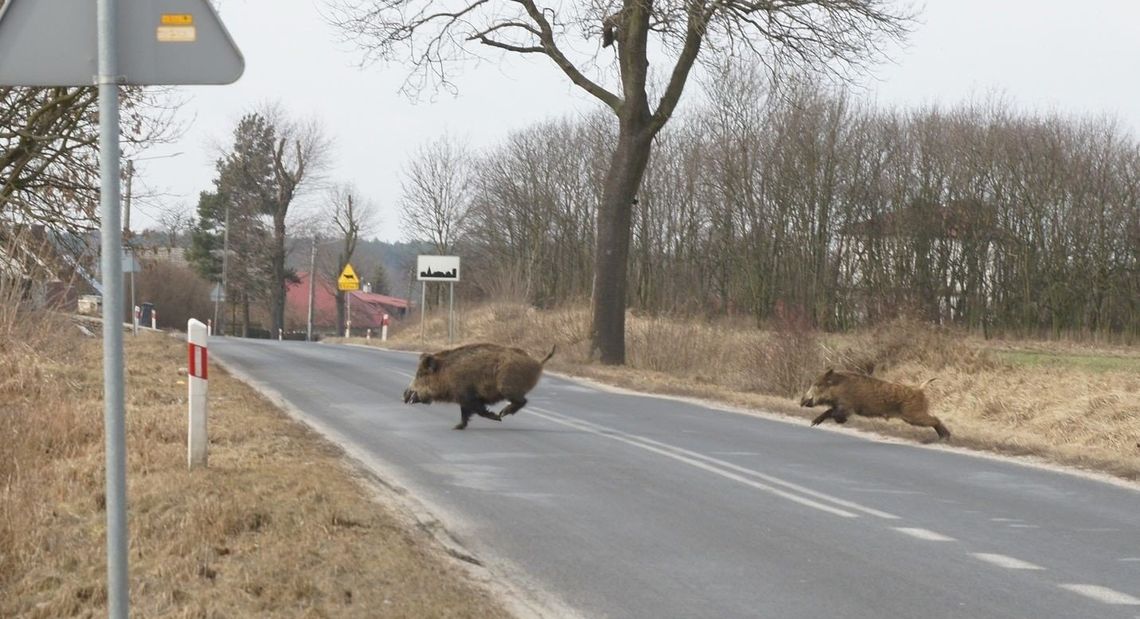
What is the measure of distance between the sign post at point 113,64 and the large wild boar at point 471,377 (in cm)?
1041

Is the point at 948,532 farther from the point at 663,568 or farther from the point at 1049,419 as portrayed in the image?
the point at 1049,419

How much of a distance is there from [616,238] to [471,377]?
1398 centimetres

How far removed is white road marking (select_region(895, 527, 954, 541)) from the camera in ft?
28.3

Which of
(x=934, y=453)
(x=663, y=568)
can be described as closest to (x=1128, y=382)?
(x=934, y=453)

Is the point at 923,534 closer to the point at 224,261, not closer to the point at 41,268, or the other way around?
the point at 41,268

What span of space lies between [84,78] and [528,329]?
30.9 meters

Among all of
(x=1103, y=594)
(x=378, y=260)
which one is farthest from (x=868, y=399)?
(x=378, y=260)

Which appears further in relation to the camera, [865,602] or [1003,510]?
[1003,510]

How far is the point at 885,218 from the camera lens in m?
48.9

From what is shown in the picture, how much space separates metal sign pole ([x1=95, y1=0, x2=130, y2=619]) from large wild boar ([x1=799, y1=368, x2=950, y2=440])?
11545 millimetres

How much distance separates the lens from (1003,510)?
32.2 feet

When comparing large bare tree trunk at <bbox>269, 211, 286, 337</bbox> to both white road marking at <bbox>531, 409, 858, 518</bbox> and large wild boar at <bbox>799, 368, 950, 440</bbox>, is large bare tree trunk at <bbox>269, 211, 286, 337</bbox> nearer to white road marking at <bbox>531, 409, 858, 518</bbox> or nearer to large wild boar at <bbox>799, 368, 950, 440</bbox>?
white road marking at <bbox>531, 409, 858, 518</bbox>

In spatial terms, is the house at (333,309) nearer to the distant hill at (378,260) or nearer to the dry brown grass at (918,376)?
the distant hill at (378,260)

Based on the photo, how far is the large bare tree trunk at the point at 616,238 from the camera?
92.1ft
